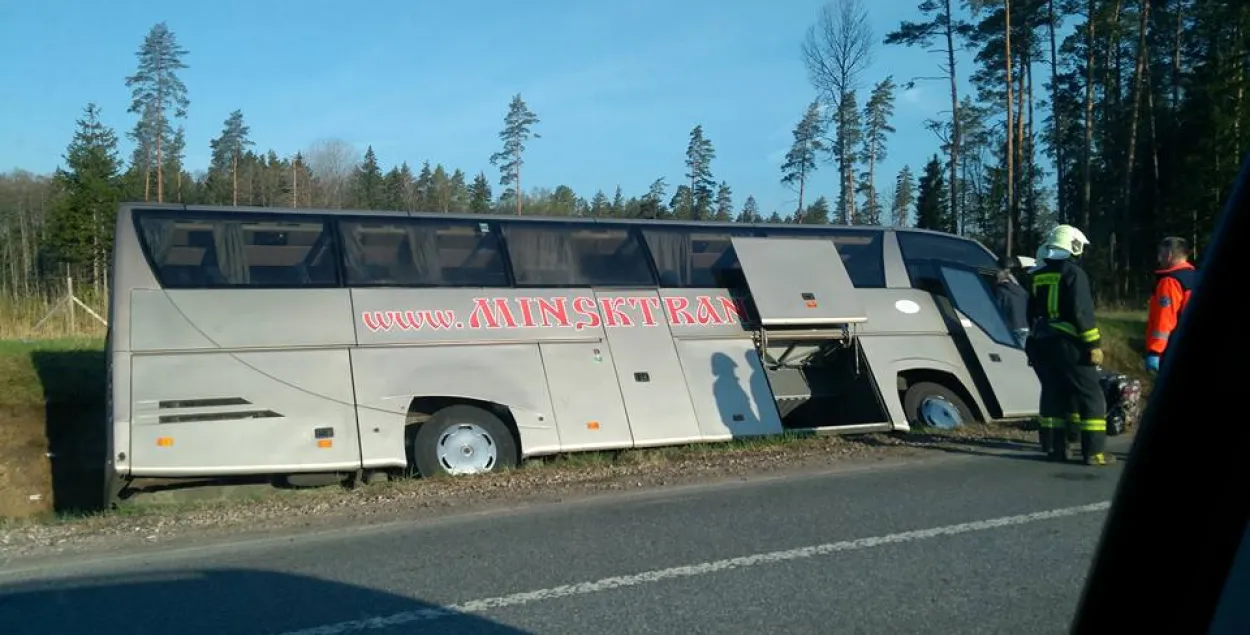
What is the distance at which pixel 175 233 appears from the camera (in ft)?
31.0

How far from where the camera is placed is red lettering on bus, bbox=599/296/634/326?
36.0 feet

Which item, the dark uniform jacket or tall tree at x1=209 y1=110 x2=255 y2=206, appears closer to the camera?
the dark uniform jacket

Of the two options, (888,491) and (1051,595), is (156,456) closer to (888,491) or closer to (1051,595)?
(888,491)

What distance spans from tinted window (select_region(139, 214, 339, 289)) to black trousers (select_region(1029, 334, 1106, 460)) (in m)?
7.06

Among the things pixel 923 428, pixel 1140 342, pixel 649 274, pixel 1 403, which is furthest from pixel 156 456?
pixel 1140 342

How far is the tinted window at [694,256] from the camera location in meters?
11.6

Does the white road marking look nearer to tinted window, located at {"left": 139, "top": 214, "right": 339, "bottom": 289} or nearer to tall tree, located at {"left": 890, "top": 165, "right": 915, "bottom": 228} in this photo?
tinted window, located at {"left": 139, "top": 214, "right": 339, "bottom": 289}

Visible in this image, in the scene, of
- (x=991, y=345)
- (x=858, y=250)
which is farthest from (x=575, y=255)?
(x=991, y=345)

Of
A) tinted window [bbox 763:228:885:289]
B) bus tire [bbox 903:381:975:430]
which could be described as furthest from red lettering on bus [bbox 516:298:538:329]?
bus tire [bbox 903:381:975:430]

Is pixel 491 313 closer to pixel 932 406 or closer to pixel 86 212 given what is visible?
pixel 932 406

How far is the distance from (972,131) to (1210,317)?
50040 mm

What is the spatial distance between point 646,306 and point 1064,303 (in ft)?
14.3

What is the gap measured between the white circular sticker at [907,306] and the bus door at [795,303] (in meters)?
0.62

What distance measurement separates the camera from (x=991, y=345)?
1252 cm
